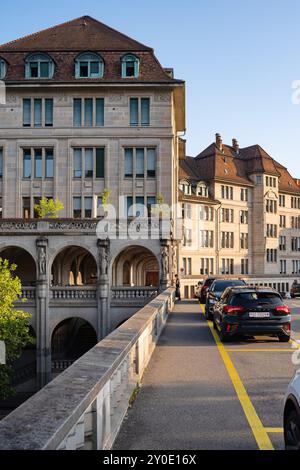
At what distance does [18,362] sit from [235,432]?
1227 inches

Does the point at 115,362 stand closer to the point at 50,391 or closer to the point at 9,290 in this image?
the point at 50,391

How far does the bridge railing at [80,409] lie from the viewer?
2.83 metres

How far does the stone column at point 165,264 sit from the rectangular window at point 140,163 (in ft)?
31.5

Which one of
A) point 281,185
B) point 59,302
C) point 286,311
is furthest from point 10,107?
point 281,185

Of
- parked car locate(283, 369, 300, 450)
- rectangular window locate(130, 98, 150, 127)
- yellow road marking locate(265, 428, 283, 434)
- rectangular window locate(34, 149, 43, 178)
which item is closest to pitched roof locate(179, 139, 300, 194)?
rectangular window locate(130, 98, 150, 127)

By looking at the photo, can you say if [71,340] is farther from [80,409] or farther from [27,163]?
[80,409]

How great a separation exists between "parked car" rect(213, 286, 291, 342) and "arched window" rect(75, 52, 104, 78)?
32754 mm

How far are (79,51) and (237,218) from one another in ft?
109

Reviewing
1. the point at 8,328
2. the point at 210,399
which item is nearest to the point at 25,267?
the point at 8,328

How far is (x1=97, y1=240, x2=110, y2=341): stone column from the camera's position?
3137cm

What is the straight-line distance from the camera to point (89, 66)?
134 ft

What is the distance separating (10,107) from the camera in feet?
134

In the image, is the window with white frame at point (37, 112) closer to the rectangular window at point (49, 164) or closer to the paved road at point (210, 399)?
the rectangular window at point (49, 164)

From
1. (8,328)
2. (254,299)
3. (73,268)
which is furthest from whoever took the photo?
(73,268)
